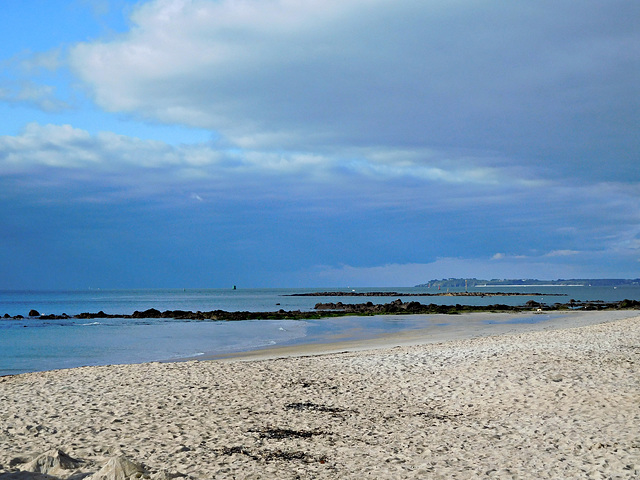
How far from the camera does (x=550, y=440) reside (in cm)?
860

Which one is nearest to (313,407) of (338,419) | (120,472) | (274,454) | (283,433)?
(338,419)

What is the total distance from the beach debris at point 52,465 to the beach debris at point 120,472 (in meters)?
0.81

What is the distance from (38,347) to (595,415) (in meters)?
26.9

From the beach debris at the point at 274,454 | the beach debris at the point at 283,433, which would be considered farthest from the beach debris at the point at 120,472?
the beach debris at the point at 283,433

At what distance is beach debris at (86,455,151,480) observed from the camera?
6.15 meters

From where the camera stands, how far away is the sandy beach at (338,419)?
24.3ft

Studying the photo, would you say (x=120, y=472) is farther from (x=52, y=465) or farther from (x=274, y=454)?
(x=274, y=454)

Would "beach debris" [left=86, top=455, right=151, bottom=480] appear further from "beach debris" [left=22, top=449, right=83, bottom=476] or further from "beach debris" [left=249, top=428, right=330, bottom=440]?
"beach debris" [left=249, top=428, right=330, bottom=440]

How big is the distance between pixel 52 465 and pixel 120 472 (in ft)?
4.30

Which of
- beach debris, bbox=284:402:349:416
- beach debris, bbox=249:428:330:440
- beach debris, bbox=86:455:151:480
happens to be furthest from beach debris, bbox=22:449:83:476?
beach debris, bbox=284:402:349:416

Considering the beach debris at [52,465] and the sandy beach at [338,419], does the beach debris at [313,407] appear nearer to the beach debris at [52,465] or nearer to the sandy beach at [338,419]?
the sandy beach at [338,419]

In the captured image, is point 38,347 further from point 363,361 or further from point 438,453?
point 438,453

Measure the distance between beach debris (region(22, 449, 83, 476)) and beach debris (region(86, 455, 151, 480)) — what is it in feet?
2.65

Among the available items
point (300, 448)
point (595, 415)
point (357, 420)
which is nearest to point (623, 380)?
point (595, 415)
